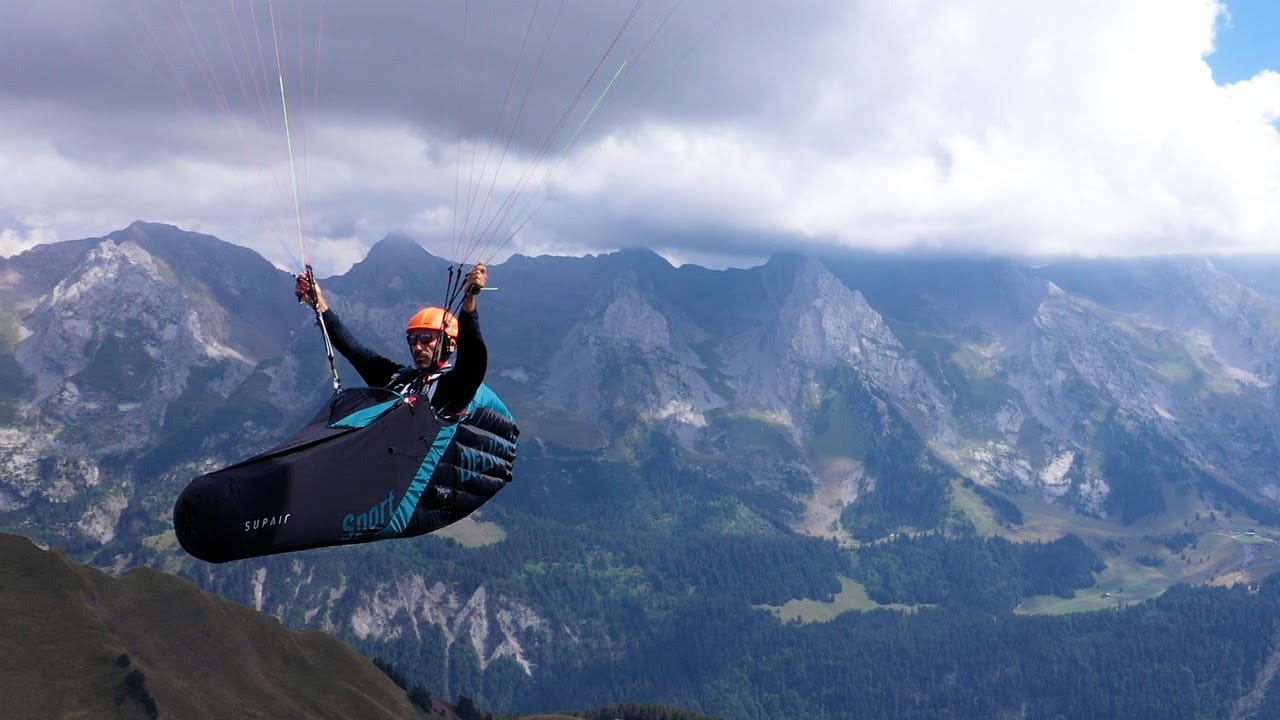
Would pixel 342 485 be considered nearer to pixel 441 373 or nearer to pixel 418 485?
pixel 418 485

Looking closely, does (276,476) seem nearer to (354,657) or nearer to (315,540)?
(315,540)

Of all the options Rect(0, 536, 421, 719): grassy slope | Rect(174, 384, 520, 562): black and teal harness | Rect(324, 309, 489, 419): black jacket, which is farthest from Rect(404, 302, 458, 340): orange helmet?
Rect(0, 536, 421, 719): grassy slope

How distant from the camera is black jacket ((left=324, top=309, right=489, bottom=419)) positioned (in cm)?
1546

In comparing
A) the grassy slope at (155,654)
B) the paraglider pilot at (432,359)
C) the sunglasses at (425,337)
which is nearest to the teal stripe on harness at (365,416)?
the paraglider pilot at (432,359)

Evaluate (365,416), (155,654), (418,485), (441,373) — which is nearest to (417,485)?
(418,485)

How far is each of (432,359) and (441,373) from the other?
340 millimetres

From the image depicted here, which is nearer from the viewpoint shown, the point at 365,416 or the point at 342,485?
the point at 342,485

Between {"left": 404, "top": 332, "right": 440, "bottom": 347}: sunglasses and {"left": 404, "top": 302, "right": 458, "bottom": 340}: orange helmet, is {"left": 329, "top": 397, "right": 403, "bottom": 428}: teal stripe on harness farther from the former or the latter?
{"left": 404, "top": 302, "right": 458, "bottom": 340}: orange helmet

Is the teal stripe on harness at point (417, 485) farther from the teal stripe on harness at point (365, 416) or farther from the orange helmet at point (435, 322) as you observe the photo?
the orange helmet at point (435, 322)

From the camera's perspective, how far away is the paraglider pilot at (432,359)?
1589 cm

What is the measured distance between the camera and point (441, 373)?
55.0 feet

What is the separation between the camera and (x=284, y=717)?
107m

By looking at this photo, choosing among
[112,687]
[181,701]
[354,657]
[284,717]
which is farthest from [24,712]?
[354,657]

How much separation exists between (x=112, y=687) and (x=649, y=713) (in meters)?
103
